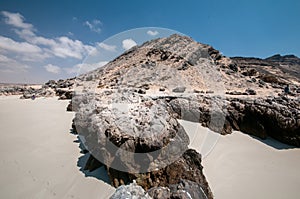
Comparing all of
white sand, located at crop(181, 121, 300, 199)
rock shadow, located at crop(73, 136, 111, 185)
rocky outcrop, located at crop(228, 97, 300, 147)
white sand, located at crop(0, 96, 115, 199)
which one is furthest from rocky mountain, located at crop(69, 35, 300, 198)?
white sand, located at crop(181, 121, 300, 199)

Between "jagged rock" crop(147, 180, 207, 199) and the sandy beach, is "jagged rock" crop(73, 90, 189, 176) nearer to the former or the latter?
the sandy beach

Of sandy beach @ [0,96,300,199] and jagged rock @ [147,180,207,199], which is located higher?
jagged rock @ [147,180,207,199]

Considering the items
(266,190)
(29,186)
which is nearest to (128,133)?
(29,186)

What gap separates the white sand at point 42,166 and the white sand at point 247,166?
9.63 ft

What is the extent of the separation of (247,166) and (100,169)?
169 inches

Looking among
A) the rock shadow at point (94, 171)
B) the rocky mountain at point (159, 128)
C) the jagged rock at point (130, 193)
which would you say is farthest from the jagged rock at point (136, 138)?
the jagged rock at point (130, 193)

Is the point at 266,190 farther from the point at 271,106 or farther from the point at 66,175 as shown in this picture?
the point at 66,175

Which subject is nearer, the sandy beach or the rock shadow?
the sandy beach

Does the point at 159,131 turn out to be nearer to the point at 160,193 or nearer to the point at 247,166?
the point at 160,193

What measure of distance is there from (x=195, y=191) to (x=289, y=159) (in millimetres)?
4870

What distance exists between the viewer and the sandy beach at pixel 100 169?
3.88 metres

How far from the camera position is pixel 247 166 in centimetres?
517

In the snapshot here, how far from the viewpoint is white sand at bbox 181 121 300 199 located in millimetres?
4230

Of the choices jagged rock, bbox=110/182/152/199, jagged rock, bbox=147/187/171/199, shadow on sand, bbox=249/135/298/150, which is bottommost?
shadow on sand, bbox=249/135/298/150
